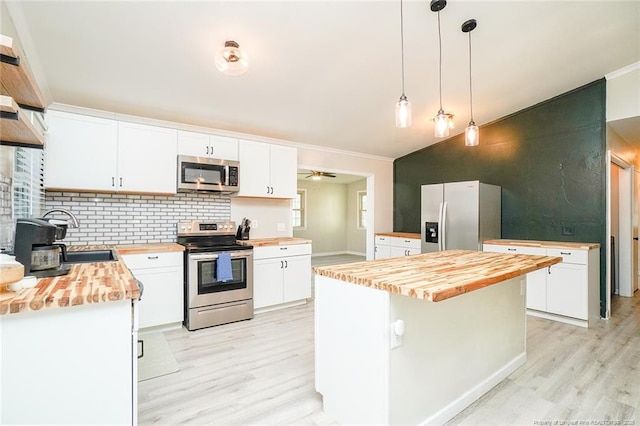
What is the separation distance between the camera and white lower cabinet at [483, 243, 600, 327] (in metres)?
3.36

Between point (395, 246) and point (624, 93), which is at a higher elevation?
point (624, 93)

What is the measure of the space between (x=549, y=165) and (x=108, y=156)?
5206 millimetres

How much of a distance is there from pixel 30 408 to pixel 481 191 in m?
4.52

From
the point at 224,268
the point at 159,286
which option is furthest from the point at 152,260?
the point at 224,268

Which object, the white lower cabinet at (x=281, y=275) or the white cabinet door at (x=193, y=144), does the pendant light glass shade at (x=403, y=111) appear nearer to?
the white lower cabinet at (x=281, y=275)

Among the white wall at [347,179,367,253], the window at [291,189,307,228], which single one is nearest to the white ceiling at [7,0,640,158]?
the window at [291,189,307,228]

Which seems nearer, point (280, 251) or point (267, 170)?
point (280, 251)

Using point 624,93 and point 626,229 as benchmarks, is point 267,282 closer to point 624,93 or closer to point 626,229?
point 624,93

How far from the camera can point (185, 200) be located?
Answer: 3.78 m

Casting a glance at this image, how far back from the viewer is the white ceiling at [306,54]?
2141mm

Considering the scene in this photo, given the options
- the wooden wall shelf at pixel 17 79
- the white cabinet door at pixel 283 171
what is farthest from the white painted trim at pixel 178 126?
the wooden wall shelf at pixel 17 79

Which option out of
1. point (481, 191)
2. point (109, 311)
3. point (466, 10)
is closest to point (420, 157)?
point (481, 191)

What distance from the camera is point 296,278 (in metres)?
3.98

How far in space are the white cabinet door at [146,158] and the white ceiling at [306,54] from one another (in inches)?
9.8
